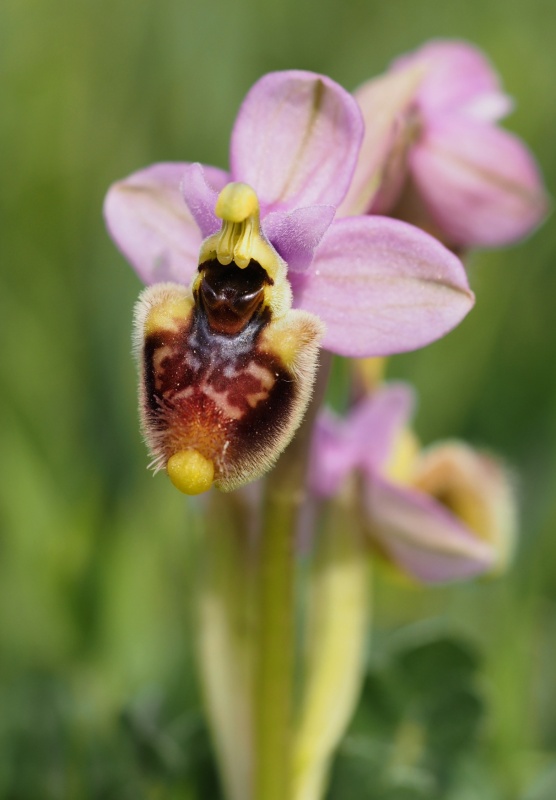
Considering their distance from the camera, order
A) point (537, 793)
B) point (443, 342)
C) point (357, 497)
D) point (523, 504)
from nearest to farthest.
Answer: point (357, 497)
point (537, 793)
point (523, 504)
point (443, 342)

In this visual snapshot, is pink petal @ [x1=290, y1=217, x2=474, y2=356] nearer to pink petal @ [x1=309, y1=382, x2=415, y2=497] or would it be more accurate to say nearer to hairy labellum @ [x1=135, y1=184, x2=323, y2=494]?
hairy labellum @ [x1=135, y1=184, x2=323, y2=494]

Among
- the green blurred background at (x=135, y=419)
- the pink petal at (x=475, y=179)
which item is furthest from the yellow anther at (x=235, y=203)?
the green blurred background at (x=135, y=419)

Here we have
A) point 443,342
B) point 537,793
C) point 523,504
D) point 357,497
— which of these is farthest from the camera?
point 443,342

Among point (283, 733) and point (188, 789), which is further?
point (188, 789)

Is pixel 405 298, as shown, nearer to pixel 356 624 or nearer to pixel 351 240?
pixel 351 240

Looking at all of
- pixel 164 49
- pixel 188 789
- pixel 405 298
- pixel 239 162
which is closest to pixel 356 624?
pixel 188 789

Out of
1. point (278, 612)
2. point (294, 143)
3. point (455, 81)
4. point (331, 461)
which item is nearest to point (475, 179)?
point (455, 81)

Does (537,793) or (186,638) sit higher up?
(537,793)

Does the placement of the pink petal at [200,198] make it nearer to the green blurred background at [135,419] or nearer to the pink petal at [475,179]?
the pink petal at [475,179]
